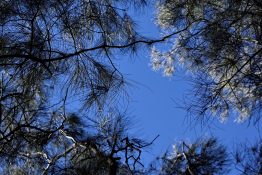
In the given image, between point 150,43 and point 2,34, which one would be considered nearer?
point 2,34

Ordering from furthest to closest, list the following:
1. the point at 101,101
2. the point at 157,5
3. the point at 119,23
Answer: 1. the point at 157,5
2. the point at 119,23
3. the point at 101,101

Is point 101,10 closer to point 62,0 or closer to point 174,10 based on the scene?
point 62,0

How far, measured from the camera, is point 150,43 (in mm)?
2209

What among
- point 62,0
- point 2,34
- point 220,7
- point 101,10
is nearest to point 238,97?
point 220,7

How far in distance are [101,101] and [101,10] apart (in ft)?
1.38

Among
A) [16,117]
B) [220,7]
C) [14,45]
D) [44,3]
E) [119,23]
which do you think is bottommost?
[16,117]

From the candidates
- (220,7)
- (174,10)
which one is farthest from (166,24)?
(220,7)

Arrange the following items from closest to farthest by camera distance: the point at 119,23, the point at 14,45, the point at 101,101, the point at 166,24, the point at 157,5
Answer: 1. the point at 14,45
2. the point at 101,101
3. the point at 119,23
4. the point at 157,5
5. the point at 166,24

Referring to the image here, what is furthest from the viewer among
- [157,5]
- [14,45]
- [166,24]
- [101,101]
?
[166,24]

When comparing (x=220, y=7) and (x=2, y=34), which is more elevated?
(x=220, y=7)

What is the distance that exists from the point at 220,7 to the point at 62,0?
78 centimetres

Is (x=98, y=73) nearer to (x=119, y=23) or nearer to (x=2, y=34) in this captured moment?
(x=119, y=23)

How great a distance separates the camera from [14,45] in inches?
76.4

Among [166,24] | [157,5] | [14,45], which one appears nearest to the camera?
[14,45]
